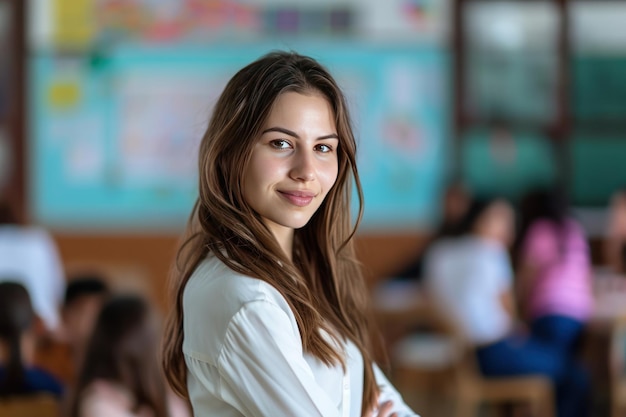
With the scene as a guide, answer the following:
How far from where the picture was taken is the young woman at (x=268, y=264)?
4.50 ft

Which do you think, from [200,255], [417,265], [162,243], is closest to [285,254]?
[200,255]

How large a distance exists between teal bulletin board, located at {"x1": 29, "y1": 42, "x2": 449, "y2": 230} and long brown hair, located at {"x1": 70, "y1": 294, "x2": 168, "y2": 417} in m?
4.40

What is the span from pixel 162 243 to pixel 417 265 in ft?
5.66

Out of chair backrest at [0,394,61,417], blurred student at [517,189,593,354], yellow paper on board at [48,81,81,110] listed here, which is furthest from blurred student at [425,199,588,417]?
yellow paper on board at [48,81,81,110]

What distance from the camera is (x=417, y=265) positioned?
6492 mm

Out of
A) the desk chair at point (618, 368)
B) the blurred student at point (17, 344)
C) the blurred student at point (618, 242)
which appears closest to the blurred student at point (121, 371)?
the blurred student at point (17, 344)

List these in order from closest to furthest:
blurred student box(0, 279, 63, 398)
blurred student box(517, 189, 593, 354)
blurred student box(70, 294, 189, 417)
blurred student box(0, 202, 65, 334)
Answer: blurred student box(70, 294, 189, 417) < blurred student box(0, 279, 63, 398) < blurred student box(0, 202, 65, 334) < blurred student box(517, 189, 593, 354)

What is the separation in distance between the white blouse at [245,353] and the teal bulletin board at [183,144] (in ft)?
18.5

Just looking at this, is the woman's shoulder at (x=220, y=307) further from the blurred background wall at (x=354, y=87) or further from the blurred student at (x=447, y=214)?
the blurred background wall at (x=354, y=87)

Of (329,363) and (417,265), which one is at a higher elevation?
(329,363)

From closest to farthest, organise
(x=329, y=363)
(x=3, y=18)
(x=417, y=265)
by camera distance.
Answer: (x=329, y=363)
(x=417, y=265)
(x=3, y=18)

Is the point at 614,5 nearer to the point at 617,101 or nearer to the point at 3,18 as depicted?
the point at 617,101

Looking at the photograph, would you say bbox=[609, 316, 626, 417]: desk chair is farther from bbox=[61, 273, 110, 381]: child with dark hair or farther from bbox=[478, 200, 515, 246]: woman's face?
bbox=[61, 273, 110, 381]: child with dark hair

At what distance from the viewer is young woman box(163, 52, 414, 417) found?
1.37 metres
